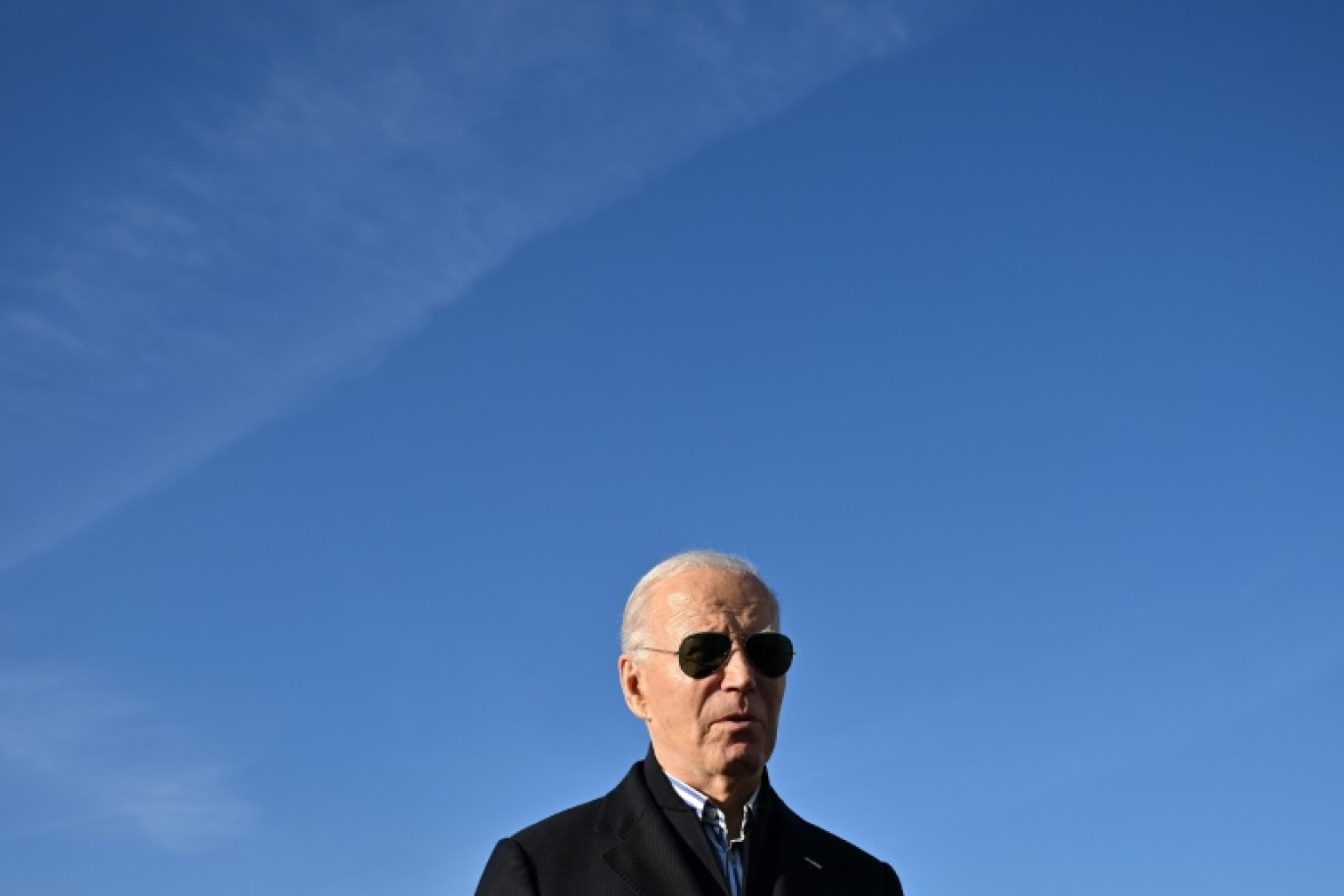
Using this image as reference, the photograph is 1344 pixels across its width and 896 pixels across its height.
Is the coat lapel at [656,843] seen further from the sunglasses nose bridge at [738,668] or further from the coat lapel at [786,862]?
the sunglasses nose bridge at [738,668]

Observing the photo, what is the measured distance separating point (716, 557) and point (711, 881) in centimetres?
208

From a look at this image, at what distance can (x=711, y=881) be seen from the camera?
10164 millimetres

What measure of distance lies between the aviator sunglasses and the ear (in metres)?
0.49

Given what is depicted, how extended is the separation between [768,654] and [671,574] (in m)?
0.85

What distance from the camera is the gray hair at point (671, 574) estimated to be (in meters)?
10.5

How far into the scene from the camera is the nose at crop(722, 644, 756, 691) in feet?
33.1

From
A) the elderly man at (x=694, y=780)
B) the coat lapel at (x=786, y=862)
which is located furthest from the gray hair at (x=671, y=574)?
the coat lapel at (x=786, y=862)

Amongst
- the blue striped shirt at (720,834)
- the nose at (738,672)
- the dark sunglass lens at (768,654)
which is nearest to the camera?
the nose at (738,672)

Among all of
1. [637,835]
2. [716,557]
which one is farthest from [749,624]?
[637,835]

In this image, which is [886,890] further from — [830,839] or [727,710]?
[727,710]

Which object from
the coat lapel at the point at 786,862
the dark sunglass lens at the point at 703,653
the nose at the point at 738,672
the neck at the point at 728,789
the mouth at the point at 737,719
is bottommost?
the coat lapel at the point at 786,862

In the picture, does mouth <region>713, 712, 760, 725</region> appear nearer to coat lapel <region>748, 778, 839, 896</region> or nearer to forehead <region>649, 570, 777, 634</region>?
forehead <region>649, 570, 777, 634</region>

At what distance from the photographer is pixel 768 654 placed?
10.2 meters

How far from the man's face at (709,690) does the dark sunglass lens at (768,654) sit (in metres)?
0.05
